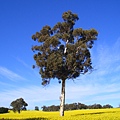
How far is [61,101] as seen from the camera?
1839 inches

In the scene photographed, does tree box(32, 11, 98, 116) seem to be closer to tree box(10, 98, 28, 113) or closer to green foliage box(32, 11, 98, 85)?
green foliage box(32, 11, 98, 85)

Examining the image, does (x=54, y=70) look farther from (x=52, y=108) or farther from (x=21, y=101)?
(x=52, y=108)

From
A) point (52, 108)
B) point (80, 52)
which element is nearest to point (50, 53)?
point (80, 52)

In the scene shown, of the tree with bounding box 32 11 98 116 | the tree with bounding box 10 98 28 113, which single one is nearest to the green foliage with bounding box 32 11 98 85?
the tree with bounding box 32 11 98 116

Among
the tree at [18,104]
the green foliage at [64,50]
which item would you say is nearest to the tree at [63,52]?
the green foliage at [64,50]

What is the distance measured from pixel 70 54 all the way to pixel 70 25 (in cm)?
704

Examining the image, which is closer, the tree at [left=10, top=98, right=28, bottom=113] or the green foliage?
the green foliage

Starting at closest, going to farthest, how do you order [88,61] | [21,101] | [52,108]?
1. [88,61]
2. [21,101]
3. [52,108]

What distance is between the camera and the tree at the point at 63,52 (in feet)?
150

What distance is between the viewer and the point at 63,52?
4806cm

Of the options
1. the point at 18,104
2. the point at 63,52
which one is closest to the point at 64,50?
the point at 63,52

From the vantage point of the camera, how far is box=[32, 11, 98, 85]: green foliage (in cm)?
4581

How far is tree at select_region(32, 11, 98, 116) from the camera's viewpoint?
4584 centimetres

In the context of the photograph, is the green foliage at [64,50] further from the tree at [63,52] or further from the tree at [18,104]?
the tree at [18,104]
